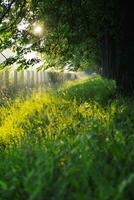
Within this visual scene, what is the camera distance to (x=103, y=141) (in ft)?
15.5

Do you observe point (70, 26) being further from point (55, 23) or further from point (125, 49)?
point (125, 49)

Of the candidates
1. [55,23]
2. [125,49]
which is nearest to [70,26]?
[55,23]

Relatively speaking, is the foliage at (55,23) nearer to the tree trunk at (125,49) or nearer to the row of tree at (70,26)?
the row of tree at (70,26)

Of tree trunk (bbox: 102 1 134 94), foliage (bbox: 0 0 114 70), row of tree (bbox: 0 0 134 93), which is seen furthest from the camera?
foliage (bbox: 0 0 114 70)

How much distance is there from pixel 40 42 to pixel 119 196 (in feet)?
32.8

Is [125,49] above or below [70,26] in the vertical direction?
below

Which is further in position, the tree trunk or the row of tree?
the row of tree

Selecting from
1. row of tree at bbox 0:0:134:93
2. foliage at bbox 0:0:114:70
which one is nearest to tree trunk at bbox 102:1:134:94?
row of tree at bbox 0:0:134:93

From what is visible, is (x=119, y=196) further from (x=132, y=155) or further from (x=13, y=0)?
(x=13, y=0)

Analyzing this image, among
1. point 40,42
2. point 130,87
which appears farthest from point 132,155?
point 40,42

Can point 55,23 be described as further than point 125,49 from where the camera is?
Yes

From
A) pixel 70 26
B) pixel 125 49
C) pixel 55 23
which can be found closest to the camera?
pixel 125 49

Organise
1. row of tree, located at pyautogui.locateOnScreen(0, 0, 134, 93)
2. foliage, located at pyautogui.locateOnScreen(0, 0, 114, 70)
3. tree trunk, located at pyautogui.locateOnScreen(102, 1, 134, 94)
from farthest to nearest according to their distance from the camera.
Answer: foliage, located at pyautogui.locateOnScreen(0, 0, 114, 70)
row of tree, located at pyautogui.locateOnScreen(0, 0, 134, 93)
tree trunk, located at pyautogui.locateOnScreen(102, 1, 134, 94)

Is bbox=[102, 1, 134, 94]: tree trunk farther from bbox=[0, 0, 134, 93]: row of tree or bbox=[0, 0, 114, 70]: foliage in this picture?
bbox=[0, 0, 114, 70]: foliage
